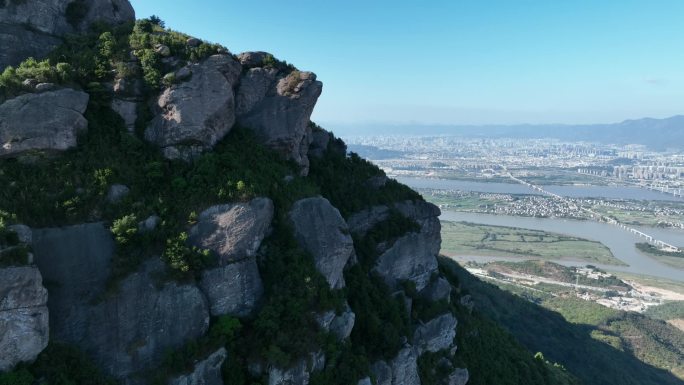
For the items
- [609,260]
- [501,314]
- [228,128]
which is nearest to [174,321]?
[228,128]

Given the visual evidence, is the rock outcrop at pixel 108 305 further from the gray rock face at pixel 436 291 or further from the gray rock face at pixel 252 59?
the gray rock face at pixel 436 291

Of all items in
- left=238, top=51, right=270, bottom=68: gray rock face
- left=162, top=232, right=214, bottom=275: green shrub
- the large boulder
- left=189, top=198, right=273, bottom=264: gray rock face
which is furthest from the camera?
left=238, top=51, right=270, bottom=68: gray rock face

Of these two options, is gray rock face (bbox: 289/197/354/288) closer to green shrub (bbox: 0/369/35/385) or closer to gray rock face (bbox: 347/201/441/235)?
gray rock face (bbox: 347/201/441/235)

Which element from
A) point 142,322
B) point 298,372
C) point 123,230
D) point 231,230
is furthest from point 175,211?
point 298,372

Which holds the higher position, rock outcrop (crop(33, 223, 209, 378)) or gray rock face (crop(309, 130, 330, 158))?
gray rock face (crop(309, 130, 330, 158))

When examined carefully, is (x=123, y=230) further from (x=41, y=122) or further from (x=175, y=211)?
(x=41, y=122)

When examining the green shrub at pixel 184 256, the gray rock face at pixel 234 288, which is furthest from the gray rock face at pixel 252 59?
the gray rock face at pixel 234 288

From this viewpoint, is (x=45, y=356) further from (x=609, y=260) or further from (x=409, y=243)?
→ (x=609, y=260)

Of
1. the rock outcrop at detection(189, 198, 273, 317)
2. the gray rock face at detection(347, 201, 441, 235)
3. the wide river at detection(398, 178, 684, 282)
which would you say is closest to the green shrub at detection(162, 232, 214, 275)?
the rock outcrop at detection(189, 198, 273, 317)
